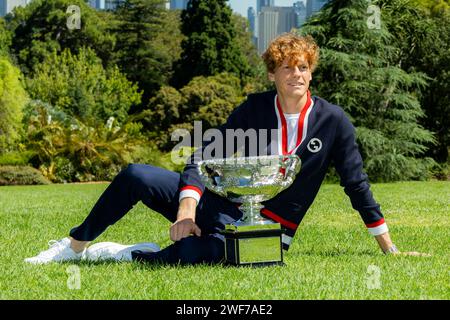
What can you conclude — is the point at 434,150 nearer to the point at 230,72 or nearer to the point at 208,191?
the point at 230,72

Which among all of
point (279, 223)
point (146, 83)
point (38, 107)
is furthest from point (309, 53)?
point (146, 83)

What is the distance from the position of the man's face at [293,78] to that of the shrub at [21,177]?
19448 mm

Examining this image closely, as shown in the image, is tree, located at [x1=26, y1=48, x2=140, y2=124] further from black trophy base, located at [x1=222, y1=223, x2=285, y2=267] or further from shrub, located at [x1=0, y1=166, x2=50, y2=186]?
black trophy base, located at [x1=222, y1=223, x2=285, y2=267]

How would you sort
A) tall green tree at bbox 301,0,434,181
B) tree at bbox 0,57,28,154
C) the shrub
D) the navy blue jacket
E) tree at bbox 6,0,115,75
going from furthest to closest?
tree at bbox 6,0,115,75, tree at bbox 0,57,28,154, the shrub, tall green tree at bbox 301,0,434,181, the navy blue jacket

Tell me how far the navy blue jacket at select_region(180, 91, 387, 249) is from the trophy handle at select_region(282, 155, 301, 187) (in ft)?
0.86

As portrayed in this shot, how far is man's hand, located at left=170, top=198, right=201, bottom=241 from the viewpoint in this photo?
4008 mm

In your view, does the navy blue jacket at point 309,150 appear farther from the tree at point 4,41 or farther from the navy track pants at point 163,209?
the tree at point 4,41

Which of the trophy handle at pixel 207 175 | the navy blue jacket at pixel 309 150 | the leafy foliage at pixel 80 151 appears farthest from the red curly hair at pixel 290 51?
the leafy foliage at pixel 80 151

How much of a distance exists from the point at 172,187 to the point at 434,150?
2152cm

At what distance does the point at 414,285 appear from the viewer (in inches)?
148

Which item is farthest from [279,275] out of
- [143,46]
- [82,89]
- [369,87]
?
[143,46]

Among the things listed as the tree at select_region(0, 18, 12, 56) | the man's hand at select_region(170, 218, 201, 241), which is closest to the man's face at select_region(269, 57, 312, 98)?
the man's hand at select_region(170, 218, 201, 241)

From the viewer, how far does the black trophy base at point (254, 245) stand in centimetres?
412

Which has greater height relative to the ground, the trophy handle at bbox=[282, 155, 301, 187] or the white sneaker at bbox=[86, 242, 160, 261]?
the trophy handle at bbox=[282, 155, 301, 187]
